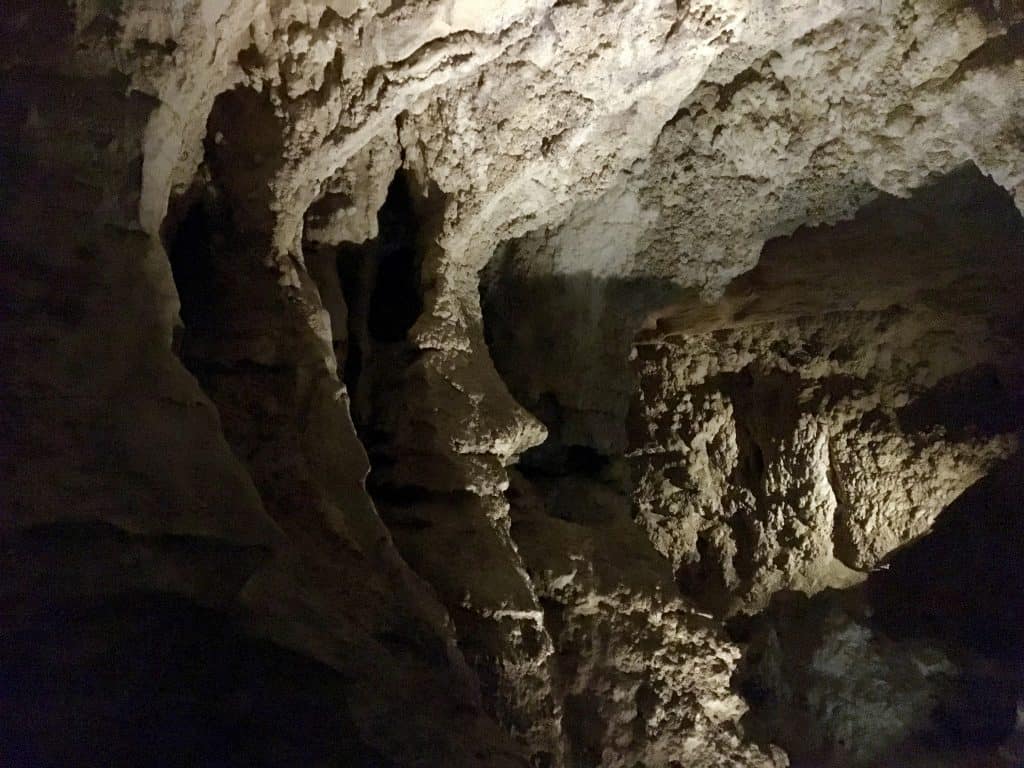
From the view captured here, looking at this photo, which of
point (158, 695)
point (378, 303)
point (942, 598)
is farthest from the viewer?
point (942, 598)

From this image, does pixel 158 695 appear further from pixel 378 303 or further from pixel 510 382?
pixel 510 382

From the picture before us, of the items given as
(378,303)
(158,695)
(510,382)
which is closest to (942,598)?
(510,382)

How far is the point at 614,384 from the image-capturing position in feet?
9.40

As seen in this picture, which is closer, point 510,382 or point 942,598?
point 510,382

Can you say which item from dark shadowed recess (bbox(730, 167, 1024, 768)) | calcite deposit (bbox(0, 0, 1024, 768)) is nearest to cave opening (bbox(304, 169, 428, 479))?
calcite deposit (bbox(0, 0, 1024, 768))

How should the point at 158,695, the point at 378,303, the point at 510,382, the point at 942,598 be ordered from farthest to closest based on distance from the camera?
the point at 942,598
the point at 510,382
the point at 378,303
the point at 158,695

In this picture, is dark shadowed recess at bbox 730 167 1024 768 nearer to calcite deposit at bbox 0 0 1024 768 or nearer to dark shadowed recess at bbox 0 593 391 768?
calcite deposit at bbox 0 0 1024 768

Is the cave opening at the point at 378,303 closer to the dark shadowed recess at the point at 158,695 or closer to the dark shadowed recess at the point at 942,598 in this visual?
the dark shadowed recess at the point at 158,695

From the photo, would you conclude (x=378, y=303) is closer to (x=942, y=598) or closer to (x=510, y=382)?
(x=510, y=382)

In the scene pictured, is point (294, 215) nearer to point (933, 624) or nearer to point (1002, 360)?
point (1002, 360)

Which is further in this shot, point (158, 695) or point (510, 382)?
point (510, 382)

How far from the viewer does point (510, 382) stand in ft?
9.24

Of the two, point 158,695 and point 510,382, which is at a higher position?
point 510,382

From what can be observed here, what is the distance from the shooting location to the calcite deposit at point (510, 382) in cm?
130
